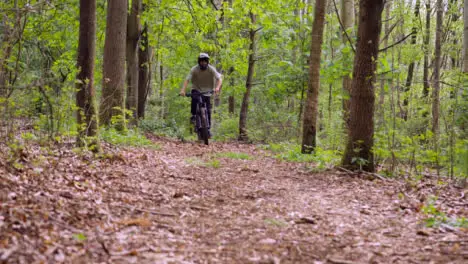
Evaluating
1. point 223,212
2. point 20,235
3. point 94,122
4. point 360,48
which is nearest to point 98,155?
point 94,122

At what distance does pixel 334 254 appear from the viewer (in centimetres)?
342

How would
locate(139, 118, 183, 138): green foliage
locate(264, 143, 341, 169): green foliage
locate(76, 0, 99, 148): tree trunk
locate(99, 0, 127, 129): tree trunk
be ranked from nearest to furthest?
locate(76, 0, 99, 148): tree trunk
locate(264, 143, 341, 169): green foliage
locate(99, 0, 127, 129): tree trunk
locate(139, 118, 183, 138): green foliage

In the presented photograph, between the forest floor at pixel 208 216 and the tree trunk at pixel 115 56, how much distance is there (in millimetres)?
3547

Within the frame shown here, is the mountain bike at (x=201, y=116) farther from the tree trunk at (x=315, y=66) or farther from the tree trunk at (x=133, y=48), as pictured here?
the tree trunk at (x=315, y=66)

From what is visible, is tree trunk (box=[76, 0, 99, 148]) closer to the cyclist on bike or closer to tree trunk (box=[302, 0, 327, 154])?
the cyclist on bike

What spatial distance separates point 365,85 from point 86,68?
4507 millimetres

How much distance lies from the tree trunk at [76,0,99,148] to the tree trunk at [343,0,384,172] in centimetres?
426

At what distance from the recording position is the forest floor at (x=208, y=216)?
10.4 ft

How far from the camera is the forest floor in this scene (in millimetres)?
3180

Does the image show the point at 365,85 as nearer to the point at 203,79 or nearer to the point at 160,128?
the point at 203,79

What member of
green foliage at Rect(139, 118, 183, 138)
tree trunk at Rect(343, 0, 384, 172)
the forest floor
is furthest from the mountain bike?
tree trunk at Rect(343, 0, 384, 172)

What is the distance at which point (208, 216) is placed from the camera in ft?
14.5

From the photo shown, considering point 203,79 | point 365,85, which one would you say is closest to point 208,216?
point 365,85

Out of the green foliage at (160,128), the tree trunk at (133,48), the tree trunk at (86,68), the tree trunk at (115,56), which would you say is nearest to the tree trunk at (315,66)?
the tree trunk at (115,56)
